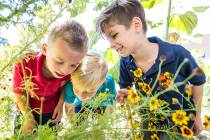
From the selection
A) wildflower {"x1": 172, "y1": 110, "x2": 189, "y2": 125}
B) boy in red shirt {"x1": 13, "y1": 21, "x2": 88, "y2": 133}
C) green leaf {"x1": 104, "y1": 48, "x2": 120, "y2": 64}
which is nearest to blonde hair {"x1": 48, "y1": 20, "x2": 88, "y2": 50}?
boy in red shirt {"x1": 13, "y1": 21, "x2": 88, "y2": 133}

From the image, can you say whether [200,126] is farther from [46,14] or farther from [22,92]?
[46,14]

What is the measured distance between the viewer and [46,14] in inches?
21.9

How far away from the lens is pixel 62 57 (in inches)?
36.5

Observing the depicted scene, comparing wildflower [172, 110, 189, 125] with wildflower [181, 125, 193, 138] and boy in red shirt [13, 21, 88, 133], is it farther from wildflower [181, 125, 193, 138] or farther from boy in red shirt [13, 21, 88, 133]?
boy in red shirt [13, 21, 88, 133]

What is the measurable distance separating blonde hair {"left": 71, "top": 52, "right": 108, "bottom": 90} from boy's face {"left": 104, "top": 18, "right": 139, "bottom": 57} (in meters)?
0.10

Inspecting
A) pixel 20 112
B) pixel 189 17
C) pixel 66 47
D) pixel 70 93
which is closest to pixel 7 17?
pixel 20 112

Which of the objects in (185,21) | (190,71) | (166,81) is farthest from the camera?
(185,21)

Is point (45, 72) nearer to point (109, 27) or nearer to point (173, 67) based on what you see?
point (109, 27)

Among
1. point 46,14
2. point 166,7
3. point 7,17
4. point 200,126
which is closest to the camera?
point 7,17

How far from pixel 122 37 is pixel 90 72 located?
0.47 feet

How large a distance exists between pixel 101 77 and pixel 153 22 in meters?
0.69

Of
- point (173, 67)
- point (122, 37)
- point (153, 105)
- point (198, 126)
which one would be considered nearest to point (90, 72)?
point (122, 37)

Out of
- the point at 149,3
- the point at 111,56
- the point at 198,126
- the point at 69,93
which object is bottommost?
the point at 198,126

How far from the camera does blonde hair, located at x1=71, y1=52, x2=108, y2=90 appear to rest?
1069 mm
